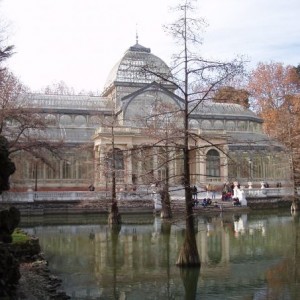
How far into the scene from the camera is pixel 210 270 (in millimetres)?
15469

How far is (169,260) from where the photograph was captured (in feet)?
56.4

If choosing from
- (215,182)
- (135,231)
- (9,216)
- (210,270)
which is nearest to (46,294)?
(9,216)

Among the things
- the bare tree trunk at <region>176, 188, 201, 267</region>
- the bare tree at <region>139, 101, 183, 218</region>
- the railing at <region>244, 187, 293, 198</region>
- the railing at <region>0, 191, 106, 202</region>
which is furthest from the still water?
the railing at <region>244, 187, 293, 198</region>

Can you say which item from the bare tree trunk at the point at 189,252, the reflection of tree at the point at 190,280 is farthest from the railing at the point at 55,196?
the reflection of tree at the point at 190,280

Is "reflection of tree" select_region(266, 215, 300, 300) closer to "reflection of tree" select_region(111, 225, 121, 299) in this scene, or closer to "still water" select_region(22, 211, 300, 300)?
"still water" select_region(22, 211, 300, 300)

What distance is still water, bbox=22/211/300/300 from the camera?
508 inches

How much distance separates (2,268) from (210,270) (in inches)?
298

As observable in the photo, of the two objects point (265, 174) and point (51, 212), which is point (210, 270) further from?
point (265, 174)

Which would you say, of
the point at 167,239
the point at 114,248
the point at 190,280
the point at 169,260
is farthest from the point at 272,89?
the point at 190,280

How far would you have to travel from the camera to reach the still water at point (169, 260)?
42.3ft

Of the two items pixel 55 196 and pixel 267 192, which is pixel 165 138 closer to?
pixel 55 196

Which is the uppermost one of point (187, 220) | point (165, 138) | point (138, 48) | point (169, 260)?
point (138, 48)

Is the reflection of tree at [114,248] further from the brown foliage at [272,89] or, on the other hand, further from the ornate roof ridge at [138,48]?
the brown foliage at [272,89]

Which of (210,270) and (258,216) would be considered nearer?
(210,270)
